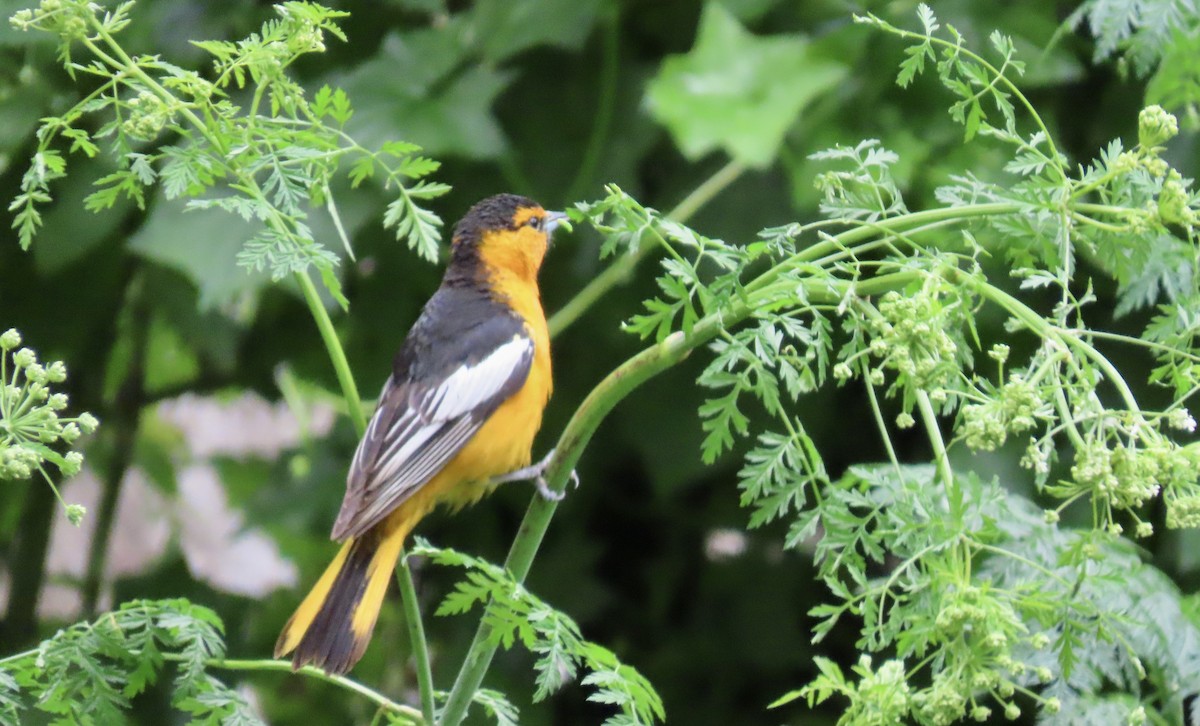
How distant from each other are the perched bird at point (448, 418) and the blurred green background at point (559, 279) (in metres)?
0.18

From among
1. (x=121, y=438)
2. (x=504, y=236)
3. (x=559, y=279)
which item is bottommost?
(x=121, y=438)

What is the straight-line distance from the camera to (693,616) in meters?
3.29

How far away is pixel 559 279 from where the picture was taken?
3.15m

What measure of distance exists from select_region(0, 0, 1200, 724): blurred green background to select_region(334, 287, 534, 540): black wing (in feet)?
0.87

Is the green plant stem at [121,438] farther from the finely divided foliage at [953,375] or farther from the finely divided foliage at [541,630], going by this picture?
the finely divided foliage at [953,375]

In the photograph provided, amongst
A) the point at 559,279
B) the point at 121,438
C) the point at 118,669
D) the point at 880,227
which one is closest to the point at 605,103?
the point at 559,279

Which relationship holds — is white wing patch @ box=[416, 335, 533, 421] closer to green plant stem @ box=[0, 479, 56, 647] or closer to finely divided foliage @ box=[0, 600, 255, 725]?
finely divided foliage @ box=[0, 600, 255, 725]

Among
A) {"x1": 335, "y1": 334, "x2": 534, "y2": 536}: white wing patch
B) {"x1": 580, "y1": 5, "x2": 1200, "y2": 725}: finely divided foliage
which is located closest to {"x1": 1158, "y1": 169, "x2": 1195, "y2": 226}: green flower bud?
{"x1": 580, "y1": 5, "x2": 1200, "y2": 725}: finely divided foliage

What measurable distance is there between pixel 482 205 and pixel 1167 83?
1173 mm

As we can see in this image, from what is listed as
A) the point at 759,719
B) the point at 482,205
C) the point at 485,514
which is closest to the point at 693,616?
the point at 759,719

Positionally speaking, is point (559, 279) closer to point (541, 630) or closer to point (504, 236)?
point (504, 236)

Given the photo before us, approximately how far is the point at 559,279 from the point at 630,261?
1.78 feet

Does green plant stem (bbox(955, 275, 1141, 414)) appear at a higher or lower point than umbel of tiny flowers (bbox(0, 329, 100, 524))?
lower

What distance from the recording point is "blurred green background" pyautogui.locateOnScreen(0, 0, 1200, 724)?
2.56m
